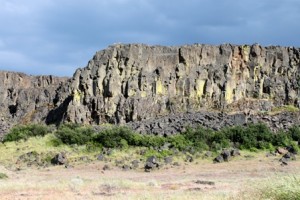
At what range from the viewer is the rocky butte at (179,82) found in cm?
5456

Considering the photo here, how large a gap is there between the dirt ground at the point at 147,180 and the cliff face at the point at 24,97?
40.9 m

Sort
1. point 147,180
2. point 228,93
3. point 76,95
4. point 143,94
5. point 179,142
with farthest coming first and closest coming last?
point 76,95 → point 143,94 → point 228,93 → point 179,142 → point 147,180

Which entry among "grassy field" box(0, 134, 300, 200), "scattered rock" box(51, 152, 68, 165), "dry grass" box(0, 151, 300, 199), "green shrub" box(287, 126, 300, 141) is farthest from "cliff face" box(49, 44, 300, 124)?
"dry grass" box(0, 151, 300, 199)

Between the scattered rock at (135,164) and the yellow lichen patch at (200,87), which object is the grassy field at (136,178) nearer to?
the scattered rock at (135,164)

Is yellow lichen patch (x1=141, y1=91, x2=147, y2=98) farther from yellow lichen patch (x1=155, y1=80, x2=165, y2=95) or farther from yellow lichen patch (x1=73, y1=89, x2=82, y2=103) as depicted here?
yellow lichen patch (x1=73, y1=89, x2=82, y2=103)

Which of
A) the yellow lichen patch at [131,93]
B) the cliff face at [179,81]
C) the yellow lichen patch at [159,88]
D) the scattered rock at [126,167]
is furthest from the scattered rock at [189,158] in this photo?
the yellow lichen patch at [131,93]

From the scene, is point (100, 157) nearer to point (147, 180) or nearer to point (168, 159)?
point (168, 159)

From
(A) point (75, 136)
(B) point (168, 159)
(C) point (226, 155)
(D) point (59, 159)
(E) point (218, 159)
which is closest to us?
(E) point (218, 159)

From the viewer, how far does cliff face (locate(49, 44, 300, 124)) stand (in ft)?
180

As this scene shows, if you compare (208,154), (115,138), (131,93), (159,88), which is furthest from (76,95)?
(208,154)

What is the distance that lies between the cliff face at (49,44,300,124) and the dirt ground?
20.7 metres

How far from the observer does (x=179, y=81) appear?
57.2 meters

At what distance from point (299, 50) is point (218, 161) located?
1257 inches

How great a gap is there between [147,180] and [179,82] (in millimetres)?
33458
